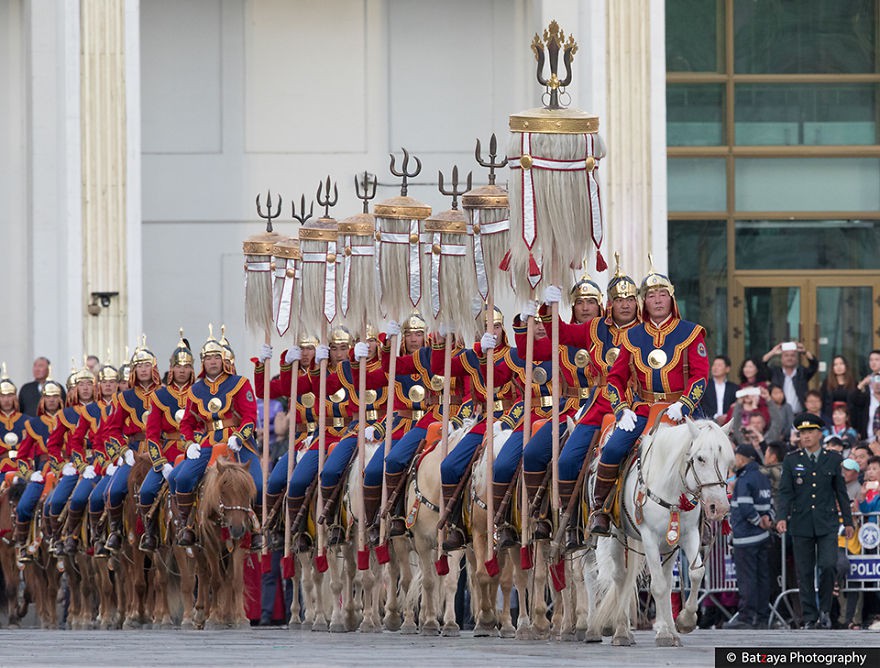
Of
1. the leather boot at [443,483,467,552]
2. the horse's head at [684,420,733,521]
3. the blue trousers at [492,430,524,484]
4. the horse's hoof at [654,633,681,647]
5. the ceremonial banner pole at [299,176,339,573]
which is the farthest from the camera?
the ceremonial banner pole at [299,176,339,573]

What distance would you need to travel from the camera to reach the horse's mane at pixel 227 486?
62.5 feet

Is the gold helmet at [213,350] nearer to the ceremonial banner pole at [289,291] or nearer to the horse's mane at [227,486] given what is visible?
the ceremonial banner pole at [289,291]

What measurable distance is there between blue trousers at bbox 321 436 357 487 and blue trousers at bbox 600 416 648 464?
4.27 metres

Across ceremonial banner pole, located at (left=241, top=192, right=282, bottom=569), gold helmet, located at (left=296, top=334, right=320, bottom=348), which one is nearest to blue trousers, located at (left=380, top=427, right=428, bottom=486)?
gold helmet, located at (left=296, top=334, right=320, bottom=348)

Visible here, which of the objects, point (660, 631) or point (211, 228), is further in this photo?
point (211, 228)

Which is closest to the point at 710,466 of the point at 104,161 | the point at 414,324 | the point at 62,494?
the point at 414,324

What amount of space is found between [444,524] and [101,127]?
12.5m

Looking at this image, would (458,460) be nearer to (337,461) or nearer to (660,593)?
(337,461)

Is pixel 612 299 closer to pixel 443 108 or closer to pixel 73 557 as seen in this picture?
pixel 73 557

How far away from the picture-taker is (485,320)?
1870cm

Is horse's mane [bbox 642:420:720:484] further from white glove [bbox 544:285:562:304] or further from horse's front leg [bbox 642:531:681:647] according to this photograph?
white glove [bbox 544:285:562:304]

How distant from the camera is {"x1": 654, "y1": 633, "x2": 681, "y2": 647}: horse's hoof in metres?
14.8

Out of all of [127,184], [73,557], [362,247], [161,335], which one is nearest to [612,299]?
[362,247]

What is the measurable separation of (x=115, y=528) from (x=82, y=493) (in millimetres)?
1121
